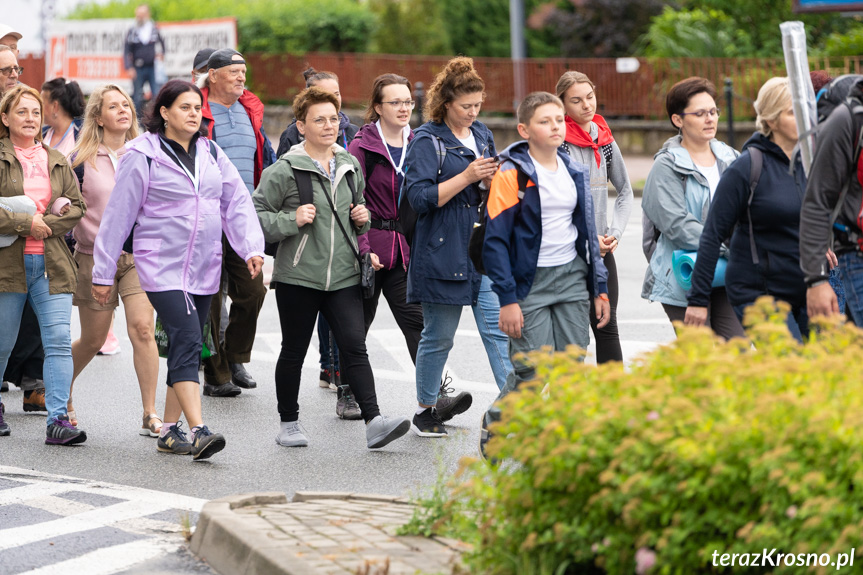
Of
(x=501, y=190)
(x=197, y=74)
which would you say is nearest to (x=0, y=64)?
(x=197, y=74)

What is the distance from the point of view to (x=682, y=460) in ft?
10.9

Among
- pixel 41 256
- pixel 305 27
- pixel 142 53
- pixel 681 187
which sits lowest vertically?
pixel 41 256

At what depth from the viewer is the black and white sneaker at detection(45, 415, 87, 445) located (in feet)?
23.5

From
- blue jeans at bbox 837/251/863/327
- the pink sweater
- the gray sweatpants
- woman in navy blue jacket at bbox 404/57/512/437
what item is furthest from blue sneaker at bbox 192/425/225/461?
blue jeans at bbox 837/251/863/327

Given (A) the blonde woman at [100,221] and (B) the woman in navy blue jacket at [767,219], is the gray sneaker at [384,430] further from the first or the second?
(B) the woman in navy blue jacket at [767,219]

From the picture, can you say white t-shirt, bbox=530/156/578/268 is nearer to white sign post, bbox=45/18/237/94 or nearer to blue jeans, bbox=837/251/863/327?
blue jeans, bbox=837/251/863/327

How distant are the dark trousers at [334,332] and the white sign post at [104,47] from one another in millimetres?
24452

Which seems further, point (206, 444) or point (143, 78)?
point (143, 78)

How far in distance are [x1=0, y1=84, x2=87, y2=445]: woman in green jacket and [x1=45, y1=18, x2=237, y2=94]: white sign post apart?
2359cm

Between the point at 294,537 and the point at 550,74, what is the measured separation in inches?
907

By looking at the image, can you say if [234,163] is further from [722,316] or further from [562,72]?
[562,72]

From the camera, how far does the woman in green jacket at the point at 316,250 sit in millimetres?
6828

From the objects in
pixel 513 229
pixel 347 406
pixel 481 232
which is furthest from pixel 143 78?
pixel 513 229

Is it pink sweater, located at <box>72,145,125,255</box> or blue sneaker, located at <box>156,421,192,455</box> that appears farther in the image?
pink sweater, located at <box>72,145,125,255</box>
